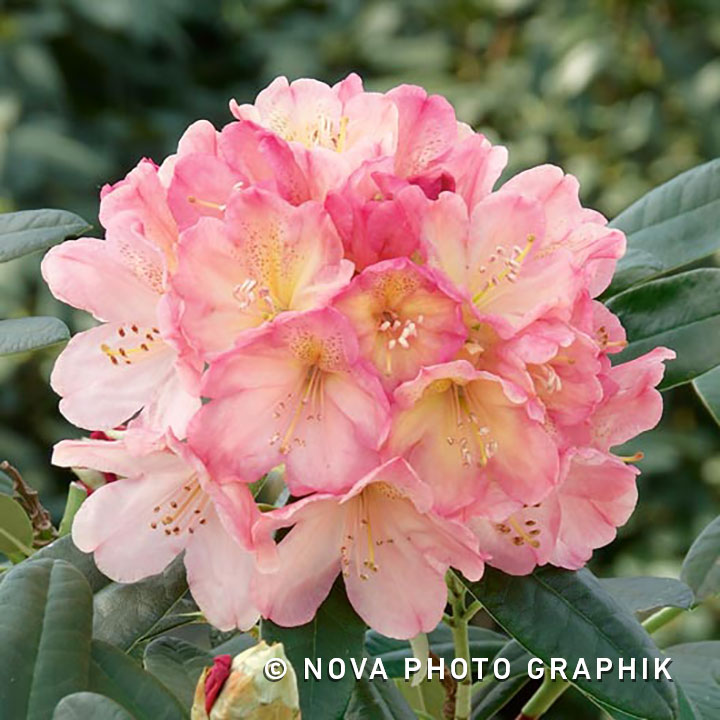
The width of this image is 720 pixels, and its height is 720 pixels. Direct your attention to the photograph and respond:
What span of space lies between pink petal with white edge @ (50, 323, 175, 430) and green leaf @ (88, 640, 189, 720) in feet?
0.35

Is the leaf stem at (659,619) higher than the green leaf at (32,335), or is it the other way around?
the green leaf at (32,335)

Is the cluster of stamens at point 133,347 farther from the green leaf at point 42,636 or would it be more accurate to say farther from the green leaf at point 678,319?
the green leaf at point 678,319

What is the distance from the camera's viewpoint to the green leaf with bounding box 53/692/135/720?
591 millimetres

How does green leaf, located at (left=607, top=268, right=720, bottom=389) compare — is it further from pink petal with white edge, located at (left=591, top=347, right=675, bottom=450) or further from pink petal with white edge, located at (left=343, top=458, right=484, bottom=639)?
pink petal with white edge, located at (left=343, top=458, right=484, bottom=639)

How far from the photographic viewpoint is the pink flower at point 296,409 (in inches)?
25.1

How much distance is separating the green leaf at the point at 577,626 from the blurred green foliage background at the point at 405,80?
59.0 inches

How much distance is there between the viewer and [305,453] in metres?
0.66

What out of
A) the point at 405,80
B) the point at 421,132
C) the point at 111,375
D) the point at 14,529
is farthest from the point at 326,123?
the point at 405,80

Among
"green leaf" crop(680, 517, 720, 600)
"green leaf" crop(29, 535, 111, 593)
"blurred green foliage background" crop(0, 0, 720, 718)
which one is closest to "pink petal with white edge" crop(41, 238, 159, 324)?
"green leaf" crop(29, 535, 111, 593)

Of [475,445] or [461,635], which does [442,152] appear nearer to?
[475,445]

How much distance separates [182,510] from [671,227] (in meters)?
0.34

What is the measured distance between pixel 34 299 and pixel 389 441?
5.38 ft

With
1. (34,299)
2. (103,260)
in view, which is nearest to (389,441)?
(103,260)

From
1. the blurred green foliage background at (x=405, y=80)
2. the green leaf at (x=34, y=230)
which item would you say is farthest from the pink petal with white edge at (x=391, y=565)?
the blurred green foliage background at (x=405, y=80)
